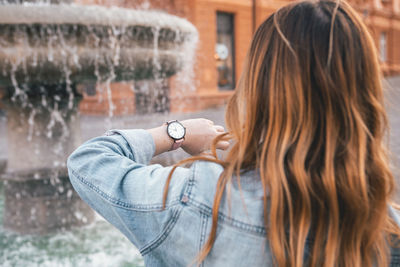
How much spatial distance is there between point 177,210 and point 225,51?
1457cm


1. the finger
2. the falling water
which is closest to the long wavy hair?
the finger

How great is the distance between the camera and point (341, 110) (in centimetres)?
84

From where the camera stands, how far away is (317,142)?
0.84 meters

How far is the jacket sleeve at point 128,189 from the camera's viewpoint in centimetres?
85

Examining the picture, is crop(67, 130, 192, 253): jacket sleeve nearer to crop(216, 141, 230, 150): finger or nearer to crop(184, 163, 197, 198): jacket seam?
crop(184, 163, 197, 198): jacket seam

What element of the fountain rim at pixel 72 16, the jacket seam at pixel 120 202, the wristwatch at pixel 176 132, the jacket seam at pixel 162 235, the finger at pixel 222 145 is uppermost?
the fountain rim at pixel 72 16

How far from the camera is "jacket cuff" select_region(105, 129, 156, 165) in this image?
1.03 m

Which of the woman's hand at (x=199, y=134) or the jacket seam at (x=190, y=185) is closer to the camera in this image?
the jacket seam at (x=190, y=185)

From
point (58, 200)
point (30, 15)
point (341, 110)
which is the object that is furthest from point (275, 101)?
point (58, 200)

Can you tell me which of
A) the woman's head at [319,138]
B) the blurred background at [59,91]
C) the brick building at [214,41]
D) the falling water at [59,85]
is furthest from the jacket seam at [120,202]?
the brick building at [214,41]

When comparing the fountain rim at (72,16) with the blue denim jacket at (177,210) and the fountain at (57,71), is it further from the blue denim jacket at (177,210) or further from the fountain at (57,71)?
the blue denim jacket at (177,210)

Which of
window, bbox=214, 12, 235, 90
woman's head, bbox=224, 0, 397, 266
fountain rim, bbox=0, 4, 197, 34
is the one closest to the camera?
woman's head, bbox=224, 0, 397, 266

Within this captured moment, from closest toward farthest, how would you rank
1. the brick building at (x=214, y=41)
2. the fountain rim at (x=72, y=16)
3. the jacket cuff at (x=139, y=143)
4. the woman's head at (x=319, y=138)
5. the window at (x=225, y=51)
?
the woman's head at (x=319, y=138) → the jacket cuff at (x=139, y=143) → the fountain rim at (x=72, y=16) → the brick building at (x=214, y=41) → the window at (x=225, y=51)

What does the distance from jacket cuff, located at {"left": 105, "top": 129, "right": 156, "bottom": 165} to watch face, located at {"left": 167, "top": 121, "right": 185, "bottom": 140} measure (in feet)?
0.16
